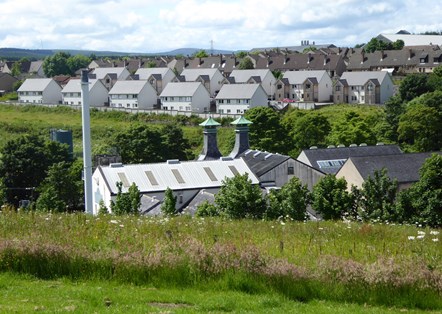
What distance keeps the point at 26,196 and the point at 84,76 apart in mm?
12233

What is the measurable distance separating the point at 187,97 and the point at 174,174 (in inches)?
2174

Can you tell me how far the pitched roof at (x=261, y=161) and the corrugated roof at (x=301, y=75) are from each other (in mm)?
50900

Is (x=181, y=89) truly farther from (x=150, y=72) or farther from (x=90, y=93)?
(x=150, y=72)

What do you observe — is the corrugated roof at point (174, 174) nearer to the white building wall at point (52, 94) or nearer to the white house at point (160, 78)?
the white house at point (160, 78)

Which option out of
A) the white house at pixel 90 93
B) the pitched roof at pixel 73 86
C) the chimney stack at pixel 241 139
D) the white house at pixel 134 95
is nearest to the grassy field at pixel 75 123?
the white house at pixel 90 93

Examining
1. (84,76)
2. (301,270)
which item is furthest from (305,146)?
(301,270)

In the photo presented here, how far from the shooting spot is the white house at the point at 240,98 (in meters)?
86.6

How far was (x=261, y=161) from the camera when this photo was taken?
141 feet

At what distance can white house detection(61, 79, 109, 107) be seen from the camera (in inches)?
4048

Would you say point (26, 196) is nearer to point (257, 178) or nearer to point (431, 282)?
point (257, 178)

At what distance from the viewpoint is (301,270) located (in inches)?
432

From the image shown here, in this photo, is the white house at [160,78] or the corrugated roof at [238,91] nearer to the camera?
the corrugated roof at [238,91]

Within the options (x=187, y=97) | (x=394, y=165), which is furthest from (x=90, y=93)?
(x=394, y=165)

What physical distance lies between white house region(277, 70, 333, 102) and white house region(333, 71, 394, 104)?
2338mm
